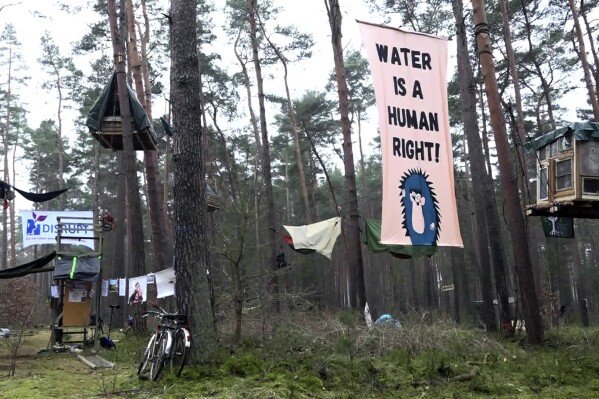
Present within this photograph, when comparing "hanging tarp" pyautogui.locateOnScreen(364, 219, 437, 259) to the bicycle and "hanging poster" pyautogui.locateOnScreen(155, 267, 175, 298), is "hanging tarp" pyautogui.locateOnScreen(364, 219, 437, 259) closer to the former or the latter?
"hanging poster" pyautogui.locateOnScreen(155, 267, 175, 298)

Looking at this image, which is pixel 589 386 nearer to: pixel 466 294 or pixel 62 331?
pixel 62 331

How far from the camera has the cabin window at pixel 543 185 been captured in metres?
8.89

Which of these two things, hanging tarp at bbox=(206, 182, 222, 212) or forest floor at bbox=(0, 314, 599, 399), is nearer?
forest floor at bbox=(0, 314, 599, 399)

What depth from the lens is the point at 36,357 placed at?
33.2 feet

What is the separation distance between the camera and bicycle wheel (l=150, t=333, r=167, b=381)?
6.75m

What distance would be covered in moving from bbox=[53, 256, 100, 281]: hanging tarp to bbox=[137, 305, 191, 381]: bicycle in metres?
4.15

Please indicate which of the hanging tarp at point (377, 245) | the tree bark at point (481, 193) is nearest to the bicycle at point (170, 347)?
the hanging tarp at point (377, 245)

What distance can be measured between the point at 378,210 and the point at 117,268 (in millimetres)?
31534

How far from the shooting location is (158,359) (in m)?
6.79

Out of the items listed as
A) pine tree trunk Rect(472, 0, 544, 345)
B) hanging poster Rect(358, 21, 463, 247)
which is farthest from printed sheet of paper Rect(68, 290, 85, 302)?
pine tree trunk Rect(472, 0, 544, 345)

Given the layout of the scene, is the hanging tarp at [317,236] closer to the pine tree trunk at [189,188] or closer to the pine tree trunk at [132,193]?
the pine tree trunk at [132,193]

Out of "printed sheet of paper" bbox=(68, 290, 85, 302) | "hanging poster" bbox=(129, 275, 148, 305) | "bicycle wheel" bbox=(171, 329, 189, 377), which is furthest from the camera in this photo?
"hanging poster" bbox=(129, 275, 148, 305)

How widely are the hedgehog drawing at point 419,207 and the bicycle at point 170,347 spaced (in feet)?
12.4

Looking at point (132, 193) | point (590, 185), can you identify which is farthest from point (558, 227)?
point (132, 193)
